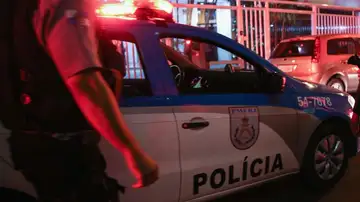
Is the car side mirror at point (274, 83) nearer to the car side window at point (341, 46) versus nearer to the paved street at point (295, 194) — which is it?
the paved street at point (295, 194)

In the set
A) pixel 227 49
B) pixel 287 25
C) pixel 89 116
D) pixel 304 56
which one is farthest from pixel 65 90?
pixel 287 25

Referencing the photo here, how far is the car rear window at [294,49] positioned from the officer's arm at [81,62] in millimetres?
8846

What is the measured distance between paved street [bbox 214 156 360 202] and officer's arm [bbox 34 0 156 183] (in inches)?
109

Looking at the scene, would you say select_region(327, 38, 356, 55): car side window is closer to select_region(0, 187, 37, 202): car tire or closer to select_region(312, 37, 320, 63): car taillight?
select_region(312, 37, 320, 63): car taillight

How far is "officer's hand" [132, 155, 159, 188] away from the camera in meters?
1.63

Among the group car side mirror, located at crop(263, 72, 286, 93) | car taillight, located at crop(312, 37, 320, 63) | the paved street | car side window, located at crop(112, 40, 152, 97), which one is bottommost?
the paved street

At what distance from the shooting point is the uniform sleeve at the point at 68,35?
1.50 meters

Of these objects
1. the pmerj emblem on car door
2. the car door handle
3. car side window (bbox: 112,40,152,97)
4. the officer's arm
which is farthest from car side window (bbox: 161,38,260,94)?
the officer's arm

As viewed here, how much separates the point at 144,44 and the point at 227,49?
2.69 feet

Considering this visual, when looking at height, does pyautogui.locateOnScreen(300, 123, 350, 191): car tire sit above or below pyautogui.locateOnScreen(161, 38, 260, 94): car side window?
below

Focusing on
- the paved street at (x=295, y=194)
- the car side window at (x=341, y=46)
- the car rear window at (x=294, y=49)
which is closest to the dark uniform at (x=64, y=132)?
the paved street at (x=295, y=194)

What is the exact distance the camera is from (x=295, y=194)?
4.28 meters

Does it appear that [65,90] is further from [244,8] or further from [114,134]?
[244,8]

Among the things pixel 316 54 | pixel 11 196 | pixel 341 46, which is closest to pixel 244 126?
pixel 11 196
